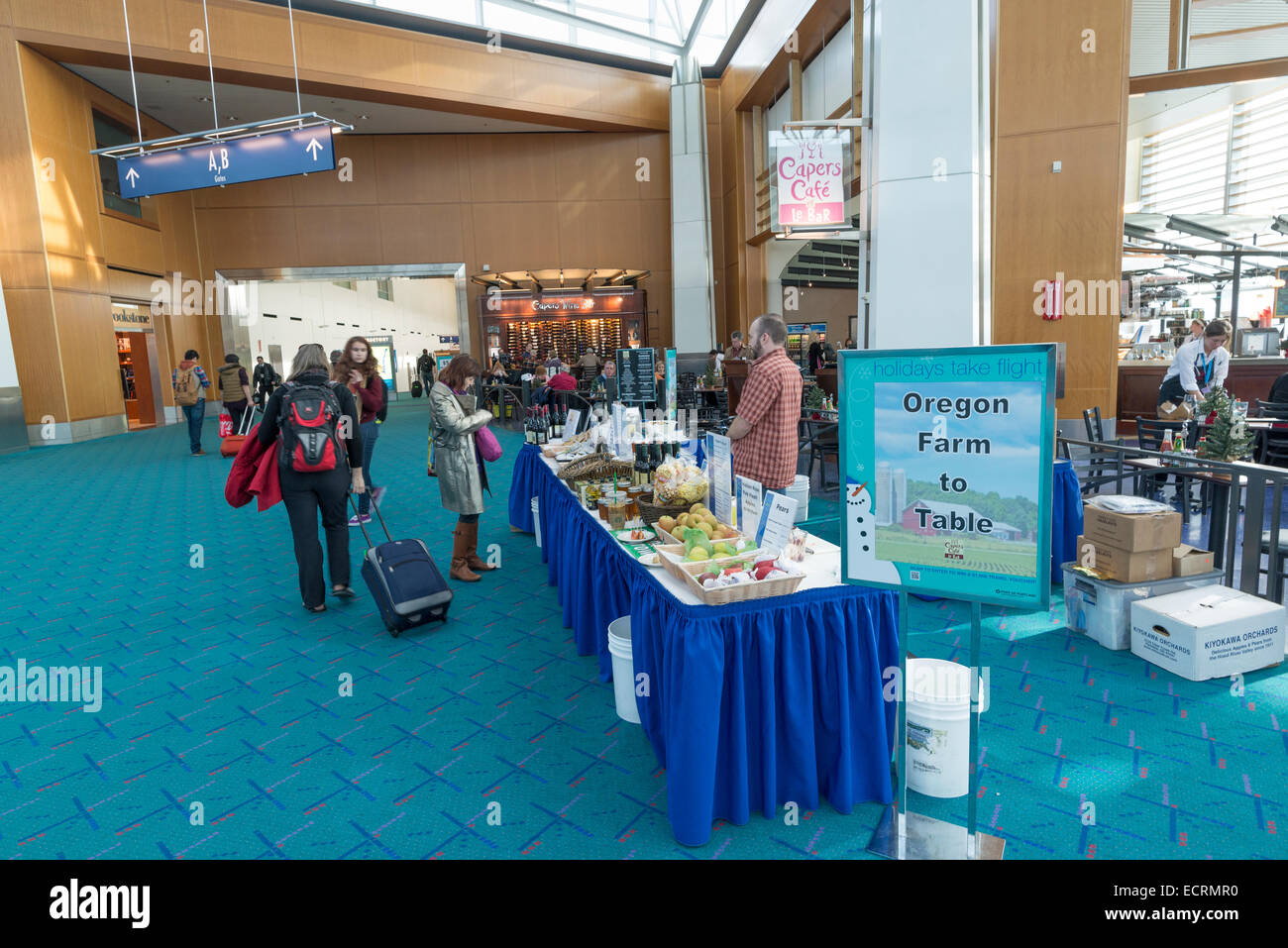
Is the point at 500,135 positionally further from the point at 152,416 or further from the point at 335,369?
the point at 335,369

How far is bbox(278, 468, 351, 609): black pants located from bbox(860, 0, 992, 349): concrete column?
418 cm

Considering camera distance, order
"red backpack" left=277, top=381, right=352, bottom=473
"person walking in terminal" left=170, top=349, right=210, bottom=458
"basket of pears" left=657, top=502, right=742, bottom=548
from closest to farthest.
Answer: "basket of pears" left=657, top=502, right=742, bottom=548
"red backpack" left=277, top=381, right=352, bottom=473
"person walking in terminal" left=170, top=349, right=210, bottom=458

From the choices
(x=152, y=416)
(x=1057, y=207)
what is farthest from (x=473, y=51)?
(x=1057, y=207)

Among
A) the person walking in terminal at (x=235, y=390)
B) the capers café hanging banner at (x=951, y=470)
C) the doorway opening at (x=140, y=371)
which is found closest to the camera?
the capers café hanging banner at (x=951, y=470)

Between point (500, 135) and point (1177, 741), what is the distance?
61.0ft

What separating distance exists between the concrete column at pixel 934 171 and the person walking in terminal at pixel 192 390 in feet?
31.8

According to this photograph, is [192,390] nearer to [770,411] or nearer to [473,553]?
[473,553]

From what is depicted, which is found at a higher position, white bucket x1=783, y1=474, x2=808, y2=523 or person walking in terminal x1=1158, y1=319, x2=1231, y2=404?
person walking in terminal x1=1158, y1=319, x2=1231, y2=404

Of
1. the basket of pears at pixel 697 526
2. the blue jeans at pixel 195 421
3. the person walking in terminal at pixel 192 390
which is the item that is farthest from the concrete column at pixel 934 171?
the blue jeans at pixel 195 421

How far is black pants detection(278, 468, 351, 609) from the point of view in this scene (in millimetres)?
4285

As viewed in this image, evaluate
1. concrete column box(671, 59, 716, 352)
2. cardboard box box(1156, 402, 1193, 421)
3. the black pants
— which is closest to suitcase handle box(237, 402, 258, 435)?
the black pants

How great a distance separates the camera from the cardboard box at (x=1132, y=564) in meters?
3.58

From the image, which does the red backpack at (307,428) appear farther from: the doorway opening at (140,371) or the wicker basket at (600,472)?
the doorway opening at (140,371)

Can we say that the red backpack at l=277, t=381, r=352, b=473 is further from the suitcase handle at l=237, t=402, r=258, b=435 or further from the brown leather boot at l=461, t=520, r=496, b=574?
the suitcase handle at l=237, t=402, r=258, b=435
